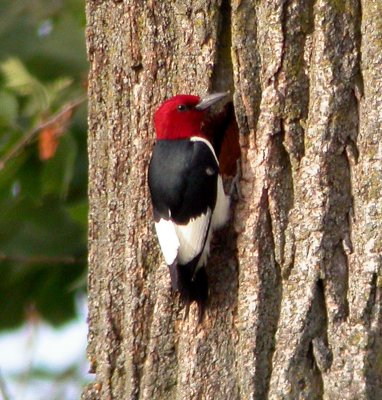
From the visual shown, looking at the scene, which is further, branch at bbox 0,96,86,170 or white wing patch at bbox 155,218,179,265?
branch at bbox 0,96,86,170

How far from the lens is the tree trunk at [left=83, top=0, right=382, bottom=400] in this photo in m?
4.17

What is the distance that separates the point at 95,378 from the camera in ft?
15.9

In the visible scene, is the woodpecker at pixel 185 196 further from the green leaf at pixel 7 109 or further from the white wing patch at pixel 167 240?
the green leaf at pixel 7 109

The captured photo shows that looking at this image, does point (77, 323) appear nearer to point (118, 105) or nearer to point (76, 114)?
point (76, 114)

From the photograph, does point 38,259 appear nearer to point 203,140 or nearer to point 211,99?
point 203,140

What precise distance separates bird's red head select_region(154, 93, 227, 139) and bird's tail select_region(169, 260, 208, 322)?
1.93 feet

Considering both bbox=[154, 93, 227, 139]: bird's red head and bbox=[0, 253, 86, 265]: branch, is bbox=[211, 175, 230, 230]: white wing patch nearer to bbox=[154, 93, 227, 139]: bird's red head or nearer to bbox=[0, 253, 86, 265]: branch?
bbox=[154, 93, 227, 139]: bird's red head

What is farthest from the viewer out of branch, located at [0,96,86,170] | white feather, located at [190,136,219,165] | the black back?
branch, located at [0,96,86,170]

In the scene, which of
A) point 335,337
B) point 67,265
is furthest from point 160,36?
point 67,265

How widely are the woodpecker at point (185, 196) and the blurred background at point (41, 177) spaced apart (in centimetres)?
84

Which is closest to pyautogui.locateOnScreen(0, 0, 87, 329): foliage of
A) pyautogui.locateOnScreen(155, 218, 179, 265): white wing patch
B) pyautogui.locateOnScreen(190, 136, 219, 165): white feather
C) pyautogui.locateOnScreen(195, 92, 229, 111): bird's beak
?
pyautogui.locateOnScreen(190, 136, 219, 165): white feather

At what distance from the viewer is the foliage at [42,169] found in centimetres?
584

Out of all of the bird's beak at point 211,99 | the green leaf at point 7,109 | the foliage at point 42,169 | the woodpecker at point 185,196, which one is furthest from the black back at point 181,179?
the green leaf at point 7,109

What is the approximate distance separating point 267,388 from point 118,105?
1.33m
